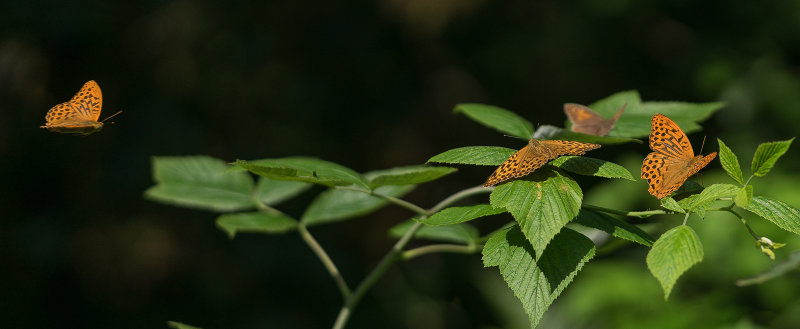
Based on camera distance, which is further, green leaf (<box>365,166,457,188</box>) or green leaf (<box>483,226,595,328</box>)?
green leaf (<box>365,166,457,188</box>)

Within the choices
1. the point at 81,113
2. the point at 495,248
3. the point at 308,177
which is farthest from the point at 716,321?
the point at 81,113

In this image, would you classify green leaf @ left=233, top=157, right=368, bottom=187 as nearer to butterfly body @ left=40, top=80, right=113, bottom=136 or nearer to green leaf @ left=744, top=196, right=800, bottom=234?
butterfly body @ left=40, top=80, right=113, bottom=136

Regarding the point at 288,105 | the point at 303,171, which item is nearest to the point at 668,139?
the point at 303,171

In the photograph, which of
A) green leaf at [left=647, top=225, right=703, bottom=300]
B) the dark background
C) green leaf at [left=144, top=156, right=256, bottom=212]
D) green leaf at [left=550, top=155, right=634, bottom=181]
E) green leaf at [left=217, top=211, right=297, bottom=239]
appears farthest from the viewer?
the dark background

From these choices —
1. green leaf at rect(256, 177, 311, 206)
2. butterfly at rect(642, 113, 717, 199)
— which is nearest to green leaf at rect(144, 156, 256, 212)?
green leaf at rect(256, 177, 311, 206)

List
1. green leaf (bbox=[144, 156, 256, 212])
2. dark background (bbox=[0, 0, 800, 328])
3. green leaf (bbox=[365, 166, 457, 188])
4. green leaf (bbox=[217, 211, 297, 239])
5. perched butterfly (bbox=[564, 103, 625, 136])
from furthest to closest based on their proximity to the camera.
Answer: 1. dark background (bbox=[0, 0, 800, 328])
2. green leaf (bbox=[144, 156, 256, 212])
3. green leaf (bbox=[217, 211, 297, 239])
4. perched butterfly (bbox=[564, 103, 625, 136])
5. green leaf (bbox=[365, 166, 457, 188])

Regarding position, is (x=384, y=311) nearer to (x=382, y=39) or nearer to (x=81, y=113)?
(x=382, y=39)

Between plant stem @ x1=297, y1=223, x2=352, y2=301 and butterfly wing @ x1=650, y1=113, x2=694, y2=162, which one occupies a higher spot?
butterfly wing @ x1=650, y1=113, x2=694, y2=162
